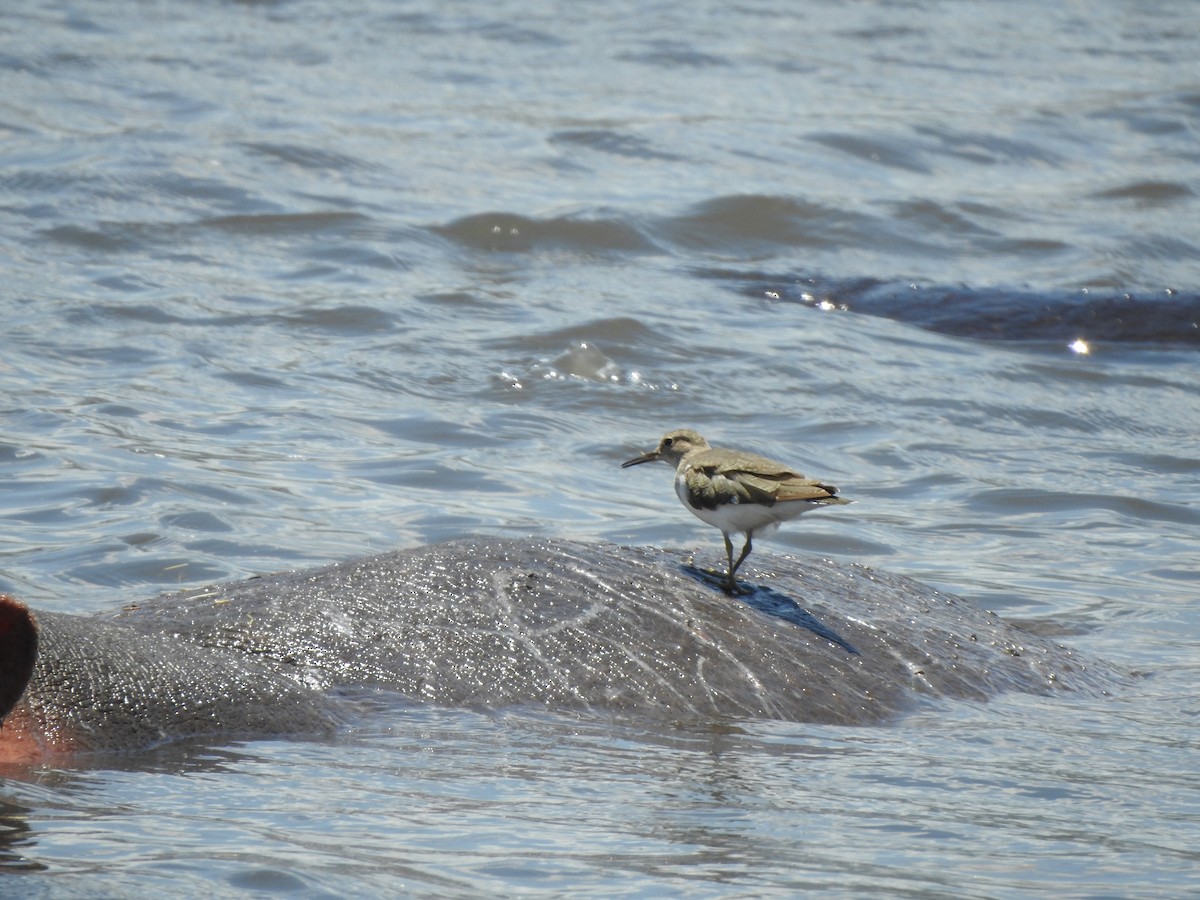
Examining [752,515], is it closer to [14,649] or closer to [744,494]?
[744,494]

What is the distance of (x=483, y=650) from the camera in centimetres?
576

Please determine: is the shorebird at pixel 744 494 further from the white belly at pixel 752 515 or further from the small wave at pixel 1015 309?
the small wave at pixel 1015 309

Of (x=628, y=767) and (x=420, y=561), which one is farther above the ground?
(x=420, y=561)

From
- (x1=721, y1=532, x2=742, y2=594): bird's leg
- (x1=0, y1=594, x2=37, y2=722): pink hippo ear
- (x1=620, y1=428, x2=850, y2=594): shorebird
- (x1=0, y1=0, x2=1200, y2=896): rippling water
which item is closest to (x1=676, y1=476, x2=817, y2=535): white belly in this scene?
(x1=620, y1=428, x2=850, y2=594): shorebird

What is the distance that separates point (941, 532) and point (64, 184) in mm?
9573

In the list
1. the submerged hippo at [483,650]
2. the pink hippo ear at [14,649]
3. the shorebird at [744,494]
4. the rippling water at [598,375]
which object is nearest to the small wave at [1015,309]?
the rippling water at [598,375]

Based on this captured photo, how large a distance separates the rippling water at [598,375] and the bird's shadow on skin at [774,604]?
407 millimetres

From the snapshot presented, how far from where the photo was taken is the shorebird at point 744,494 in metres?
6.38

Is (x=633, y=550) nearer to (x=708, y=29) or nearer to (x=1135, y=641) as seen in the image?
(x=1135, y=641)

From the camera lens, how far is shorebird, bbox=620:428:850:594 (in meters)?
6.38

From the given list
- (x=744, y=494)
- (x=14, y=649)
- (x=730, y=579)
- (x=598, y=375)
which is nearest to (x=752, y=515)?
(x=744, y=494)

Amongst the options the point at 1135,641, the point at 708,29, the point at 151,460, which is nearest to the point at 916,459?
the point at 1135,641

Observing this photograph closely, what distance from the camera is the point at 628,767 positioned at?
539cm

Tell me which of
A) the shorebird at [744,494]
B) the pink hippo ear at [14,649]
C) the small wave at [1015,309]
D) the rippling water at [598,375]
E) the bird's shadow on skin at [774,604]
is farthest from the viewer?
the small wave at [1015,309]
